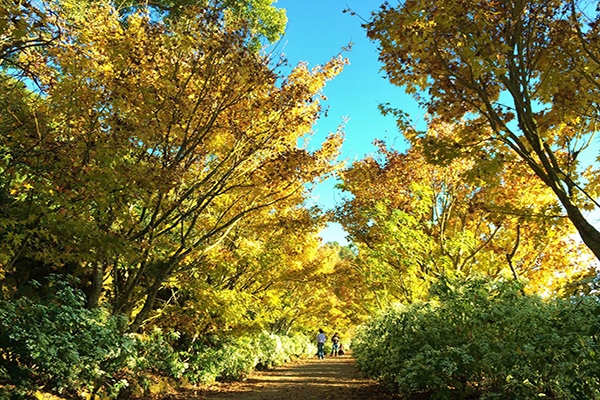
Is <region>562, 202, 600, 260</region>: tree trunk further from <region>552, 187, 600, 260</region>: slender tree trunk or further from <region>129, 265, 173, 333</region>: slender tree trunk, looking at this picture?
<region>129, 265, 173, 333</region>: slender tree trunk

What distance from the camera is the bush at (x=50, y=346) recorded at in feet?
14.2

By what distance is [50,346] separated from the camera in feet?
14.9

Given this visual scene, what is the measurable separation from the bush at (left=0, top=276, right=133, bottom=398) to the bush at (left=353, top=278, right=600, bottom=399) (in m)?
4.87

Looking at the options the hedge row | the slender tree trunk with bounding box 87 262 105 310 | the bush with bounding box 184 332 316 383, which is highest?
the slender tree trunk with bounding box 87 262 105 310

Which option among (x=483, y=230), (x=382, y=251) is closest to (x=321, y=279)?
(x=382, y=251)

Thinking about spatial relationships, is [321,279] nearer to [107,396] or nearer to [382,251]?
[382,251]

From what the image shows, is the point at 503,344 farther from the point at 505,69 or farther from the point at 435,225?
the point at 435,225

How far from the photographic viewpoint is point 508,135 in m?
4.66

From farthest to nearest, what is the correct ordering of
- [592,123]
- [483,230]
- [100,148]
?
[483,230], [592,123], [100,148]

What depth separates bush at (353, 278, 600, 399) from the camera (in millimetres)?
3465

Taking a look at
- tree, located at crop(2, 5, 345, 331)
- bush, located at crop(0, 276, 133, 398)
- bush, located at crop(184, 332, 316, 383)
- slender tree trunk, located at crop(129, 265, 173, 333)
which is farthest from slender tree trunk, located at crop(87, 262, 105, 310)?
bush, located at crop(184, 332, 316, 383)

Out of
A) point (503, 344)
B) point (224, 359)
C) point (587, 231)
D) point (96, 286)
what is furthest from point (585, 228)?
point (224, 359)

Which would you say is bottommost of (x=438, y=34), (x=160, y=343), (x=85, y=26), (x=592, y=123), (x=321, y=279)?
(x=160, y=343)

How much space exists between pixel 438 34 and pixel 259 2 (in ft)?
59.3
